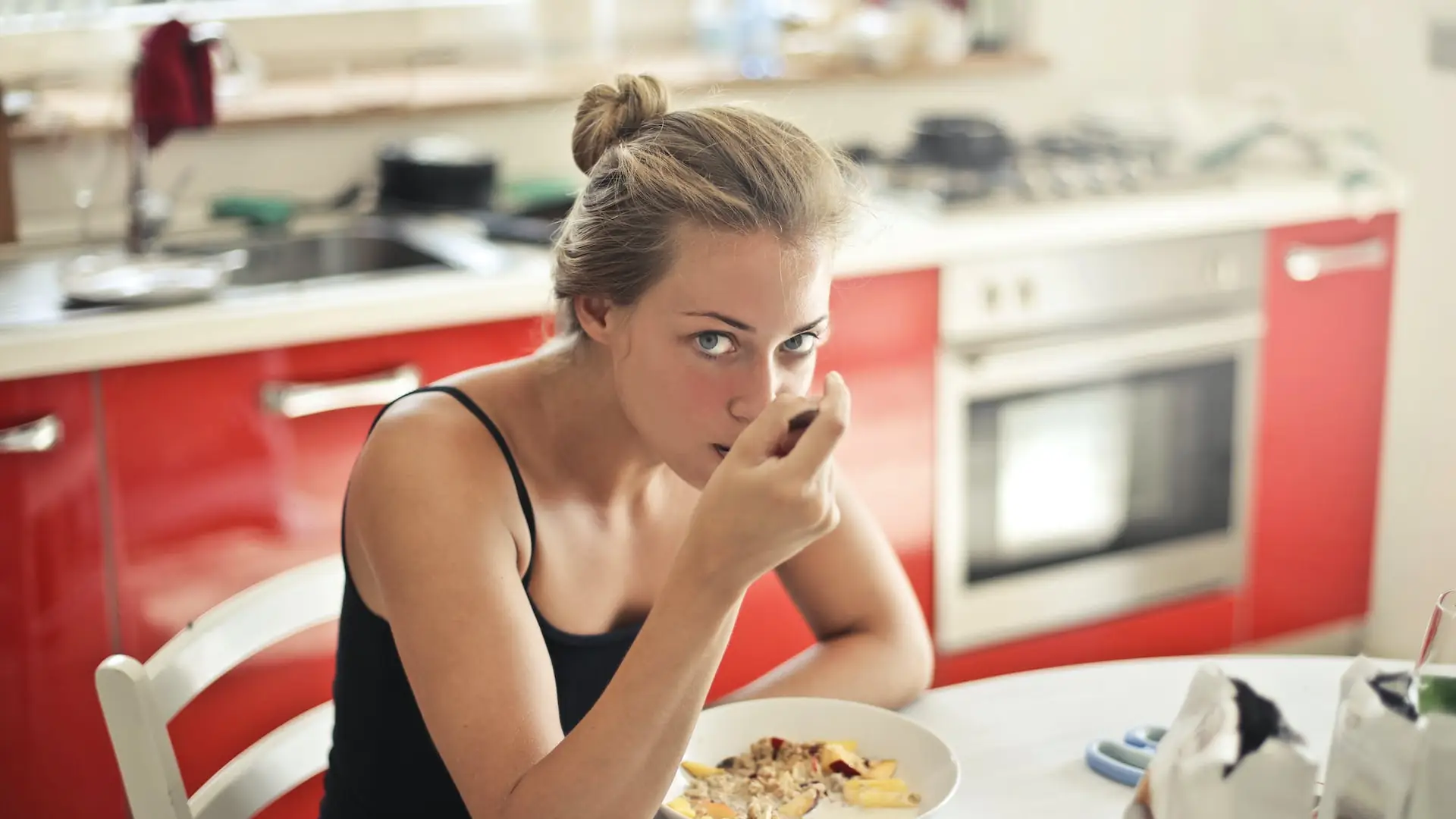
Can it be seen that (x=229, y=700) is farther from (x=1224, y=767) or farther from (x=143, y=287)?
(x=1224, y=767)

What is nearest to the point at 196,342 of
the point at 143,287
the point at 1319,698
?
the point at 143,287

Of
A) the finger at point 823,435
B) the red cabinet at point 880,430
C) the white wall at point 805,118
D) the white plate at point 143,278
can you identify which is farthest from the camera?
the white wall at point 805,118

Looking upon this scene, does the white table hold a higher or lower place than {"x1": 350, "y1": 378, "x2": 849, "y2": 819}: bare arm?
lower

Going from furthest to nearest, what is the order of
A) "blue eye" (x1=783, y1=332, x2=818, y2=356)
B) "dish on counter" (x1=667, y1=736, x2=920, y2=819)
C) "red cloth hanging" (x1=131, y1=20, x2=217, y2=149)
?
1. "red cloth hanging" (x1=131, y1=20, x2=217, y2=149)
2. "blue eye" (x1=783, y1=332, x2=818, y2=356)
3. "dish on counter" (x1=667, y1=736, x2=920, y2=819)

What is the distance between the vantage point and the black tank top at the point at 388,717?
1276 mm

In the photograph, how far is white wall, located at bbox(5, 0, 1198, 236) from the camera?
247cm

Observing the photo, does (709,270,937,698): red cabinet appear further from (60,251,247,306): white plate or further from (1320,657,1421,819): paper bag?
A: (1320,657,1421,819): paper bag

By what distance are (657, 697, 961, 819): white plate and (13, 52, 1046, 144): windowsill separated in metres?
1.32

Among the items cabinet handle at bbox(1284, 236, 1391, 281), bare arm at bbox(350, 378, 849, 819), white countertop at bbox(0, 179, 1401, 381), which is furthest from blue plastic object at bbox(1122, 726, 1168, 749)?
cabinet handle at bbox(1284, 236, 1391, 281)

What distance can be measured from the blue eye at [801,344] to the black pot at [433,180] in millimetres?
1413

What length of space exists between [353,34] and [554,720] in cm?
186

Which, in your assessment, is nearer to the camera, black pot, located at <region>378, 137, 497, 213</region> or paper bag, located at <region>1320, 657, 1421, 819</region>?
paper bag, located at <region>1320, 657, 1421, 819</region>

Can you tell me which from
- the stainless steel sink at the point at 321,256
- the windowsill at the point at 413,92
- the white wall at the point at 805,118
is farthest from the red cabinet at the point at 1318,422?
the stainless steel sink at the point at 321,256

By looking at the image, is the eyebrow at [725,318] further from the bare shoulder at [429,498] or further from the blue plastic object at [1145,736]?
the blue plastic object at [1145,736]
